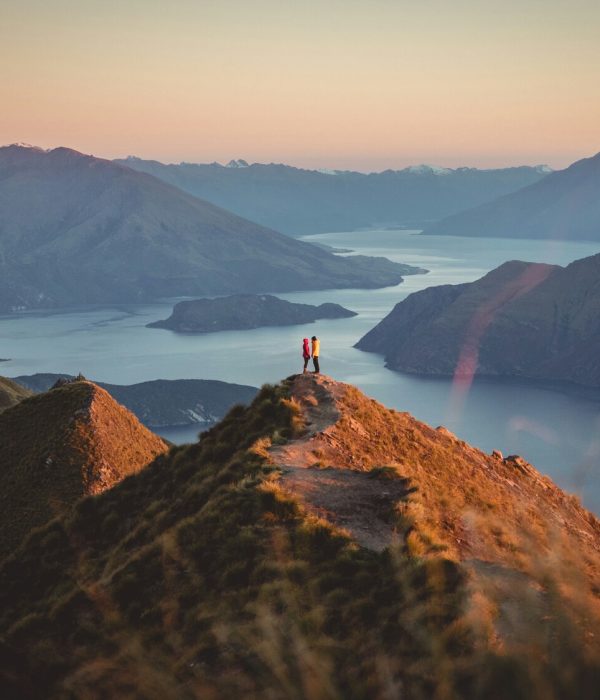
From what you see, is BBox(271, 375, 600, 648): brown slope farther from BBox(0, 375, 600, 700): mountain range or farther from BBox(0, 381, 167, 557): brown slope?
BBox(0, 381, 167, 557): brown slope

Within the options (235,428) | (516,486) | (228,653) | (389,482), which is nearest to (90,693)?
(228,653)

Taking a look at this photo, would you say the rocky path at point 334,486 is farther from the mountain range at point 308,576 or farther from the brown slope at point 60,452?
the brown slope at point 60,452

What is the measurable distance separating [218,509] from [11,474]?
2903 centimetres

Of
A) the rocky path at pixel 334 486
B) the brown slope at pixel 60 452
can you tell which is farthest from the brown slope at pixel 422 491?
the brown slope at pixel 60 452

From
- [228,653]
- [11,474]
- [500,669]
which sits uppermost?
[500,669]

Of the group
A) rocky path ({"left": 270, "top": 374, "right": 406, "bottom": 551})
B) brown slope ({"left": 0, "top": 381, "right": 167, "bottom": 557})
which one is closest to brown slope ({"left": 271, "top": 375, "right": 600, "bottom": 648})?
rocky path ({"left": 270, "top": 374, "right": 406, "bottom": 551})

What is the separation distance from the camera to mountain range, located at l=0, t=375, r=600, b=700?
6699mm

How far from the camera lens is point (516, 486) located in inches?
1459

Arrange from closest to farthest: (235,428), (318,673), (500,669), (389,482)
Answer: (318,673), (500,669), (389,482), (235,428)

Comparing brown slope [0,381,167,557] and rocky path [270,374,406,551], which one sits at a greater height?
rocky path [270,374,406,551]

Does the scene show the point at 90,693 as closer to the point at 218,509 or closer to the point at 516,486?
the point at 218,509

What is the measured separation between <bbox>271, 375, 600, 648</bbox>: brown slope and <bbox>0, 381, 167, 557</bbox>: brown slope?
15.1m

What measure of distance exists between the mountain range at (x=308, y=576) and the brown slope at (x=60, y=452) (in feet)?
44.5

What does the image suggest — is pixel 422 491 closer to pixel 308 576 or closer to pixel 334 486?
pixel 334 486
